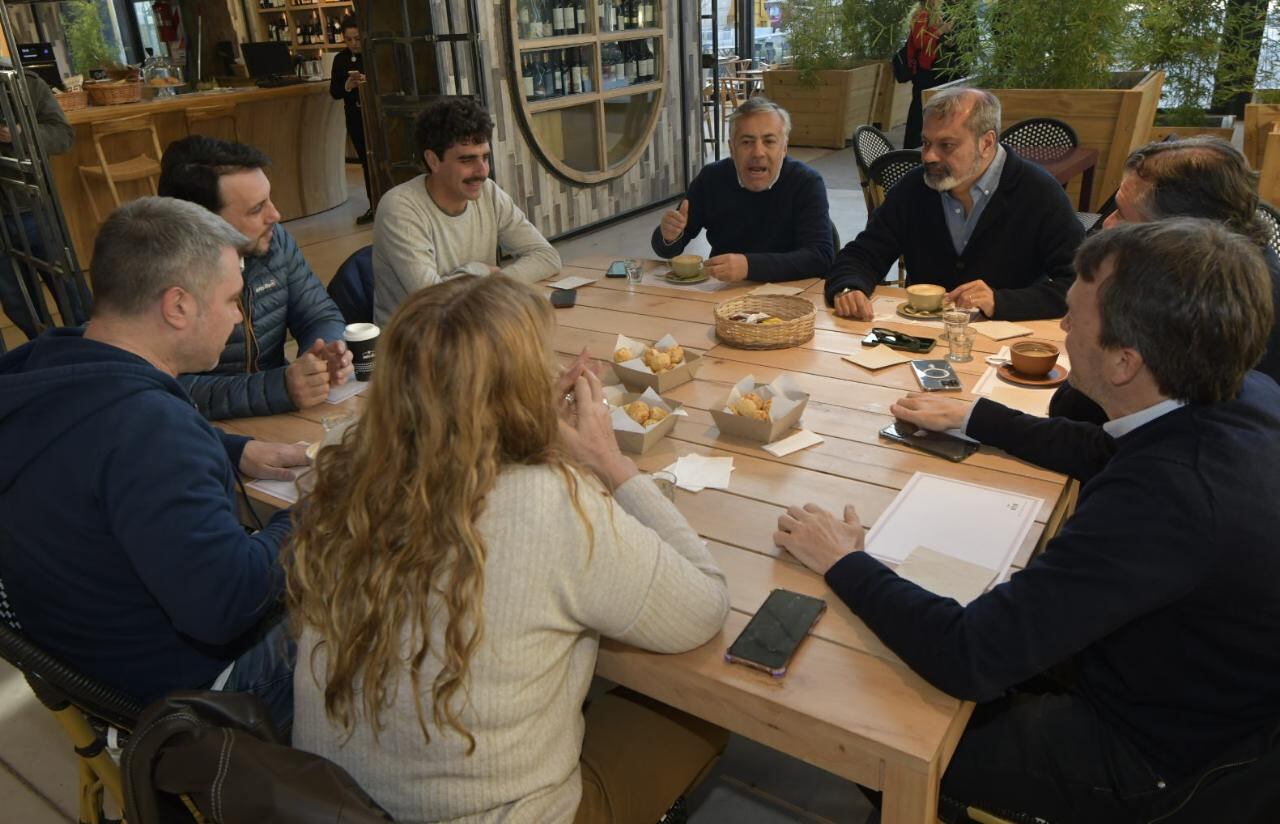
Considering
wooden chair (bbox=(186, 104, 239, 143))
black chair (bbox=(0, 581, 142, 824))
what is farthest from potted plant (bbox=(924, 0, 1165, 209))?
wooden chair (bbox=(186, 104, 239, 143))

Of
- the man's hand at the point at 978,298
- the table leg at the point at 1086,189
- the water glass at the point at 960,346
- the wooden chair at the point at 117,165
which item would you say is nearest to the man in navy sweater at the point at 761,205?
the man's hand at the point at 978,298

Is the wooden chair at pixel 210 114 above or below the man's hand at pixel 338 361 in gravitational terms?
above

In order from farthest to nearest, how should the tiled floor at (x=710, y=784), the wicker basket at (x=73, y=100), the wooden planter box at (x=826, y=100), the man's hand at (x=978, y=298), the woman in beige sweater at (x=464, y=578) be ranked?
the wooden planter box at (x=826, y=100) → the wicker basket at (x=73, y=100) → the man's hand at (x=978, y=298) → the tiled floor at (x=710, y=784) → the woman in beige sweater at (x=464, y=578)

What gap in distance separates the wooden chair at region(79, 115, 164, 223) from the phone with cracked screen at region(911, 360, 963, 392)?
584 cm

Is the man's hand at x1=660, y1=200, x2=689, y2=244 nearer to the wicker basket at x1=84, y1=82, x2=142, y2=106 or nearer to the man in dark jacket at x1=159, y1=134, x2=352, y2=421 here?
the man in dark jacket at x1=159, y1=134, x2=352, y2=421

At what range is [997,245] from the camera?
281 centimetres

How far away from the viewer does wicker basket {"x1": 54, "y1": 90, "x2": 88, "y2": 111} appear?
6312 mm

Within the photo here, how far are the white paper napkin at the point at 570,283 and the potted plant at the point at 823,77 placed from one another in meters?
7.01

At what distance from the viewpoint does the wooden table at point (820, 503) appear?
3.77ft

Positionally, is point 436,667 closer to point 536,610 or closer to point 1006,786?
point 536,610

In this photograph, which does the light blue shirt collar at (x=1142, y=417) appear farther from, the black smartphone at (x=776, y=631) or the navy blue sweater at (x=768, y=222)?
the navy blue sweater at (x=768, y=222)

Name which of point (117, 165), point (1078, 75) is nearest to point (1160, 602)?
point (1078, 75)

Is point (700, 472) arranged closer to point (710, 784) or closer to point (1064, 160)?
point (710, 784)

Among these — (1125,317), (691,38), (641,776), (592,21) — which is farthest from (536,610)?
(691,38)
